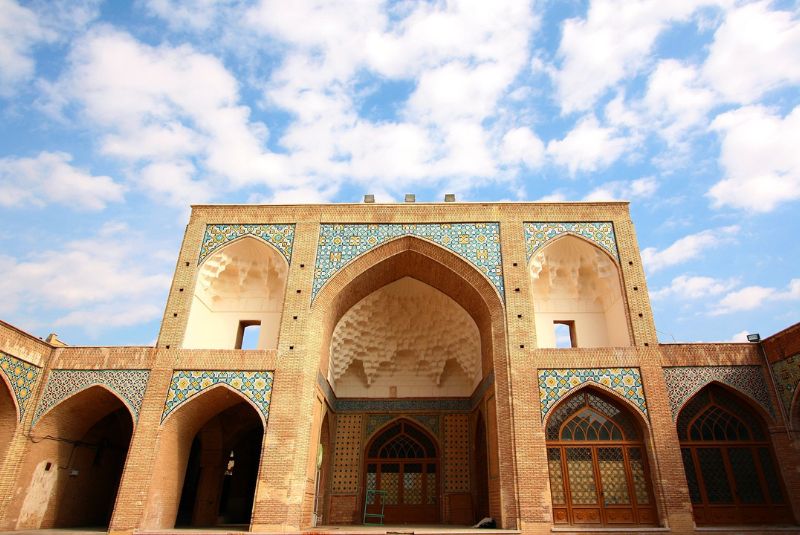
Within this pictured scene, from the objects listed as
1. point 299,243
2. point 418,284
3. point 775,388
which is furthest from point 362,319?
point 775,388

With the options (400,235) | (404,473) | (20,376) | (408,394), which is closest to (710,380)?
(400,235)

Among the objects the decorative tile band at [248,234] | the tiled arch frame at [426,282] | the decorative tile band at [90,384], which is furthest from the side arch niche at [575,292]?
the decorative tile band at [90,384]

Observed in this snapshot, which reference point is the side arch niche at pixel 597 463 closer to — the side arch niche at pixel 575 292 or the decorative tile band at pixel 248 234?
the side arch niche at pixel 575 292

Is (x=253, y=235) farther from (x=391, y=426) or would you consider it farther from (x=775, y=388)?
(x=775, y=388)

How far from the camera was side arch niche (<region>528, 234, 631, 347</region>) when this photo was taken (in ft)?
30.7

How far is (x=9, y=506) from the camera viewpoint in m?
7.63

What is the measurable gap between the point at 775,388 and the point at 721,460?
1.33 meters

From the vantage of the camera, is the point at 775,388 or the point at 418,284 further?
the point at 418,284

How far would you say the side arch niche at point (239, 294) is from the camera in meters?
9.55

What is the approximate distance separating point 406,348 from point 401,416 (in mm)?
1391

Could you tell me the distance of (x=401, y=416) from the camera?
11.0 metres

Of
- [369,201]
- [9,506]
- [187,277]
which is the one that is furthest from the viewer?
[369,201]

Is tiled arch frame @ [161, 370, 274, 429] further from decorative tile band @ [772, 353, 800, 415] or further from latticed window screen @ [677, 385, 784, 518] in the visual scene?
decorative tile band @ [772, 353, 800, 415]

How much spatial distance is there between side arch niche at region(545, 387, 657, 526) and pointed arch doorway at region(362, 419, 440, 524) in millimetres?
3396
